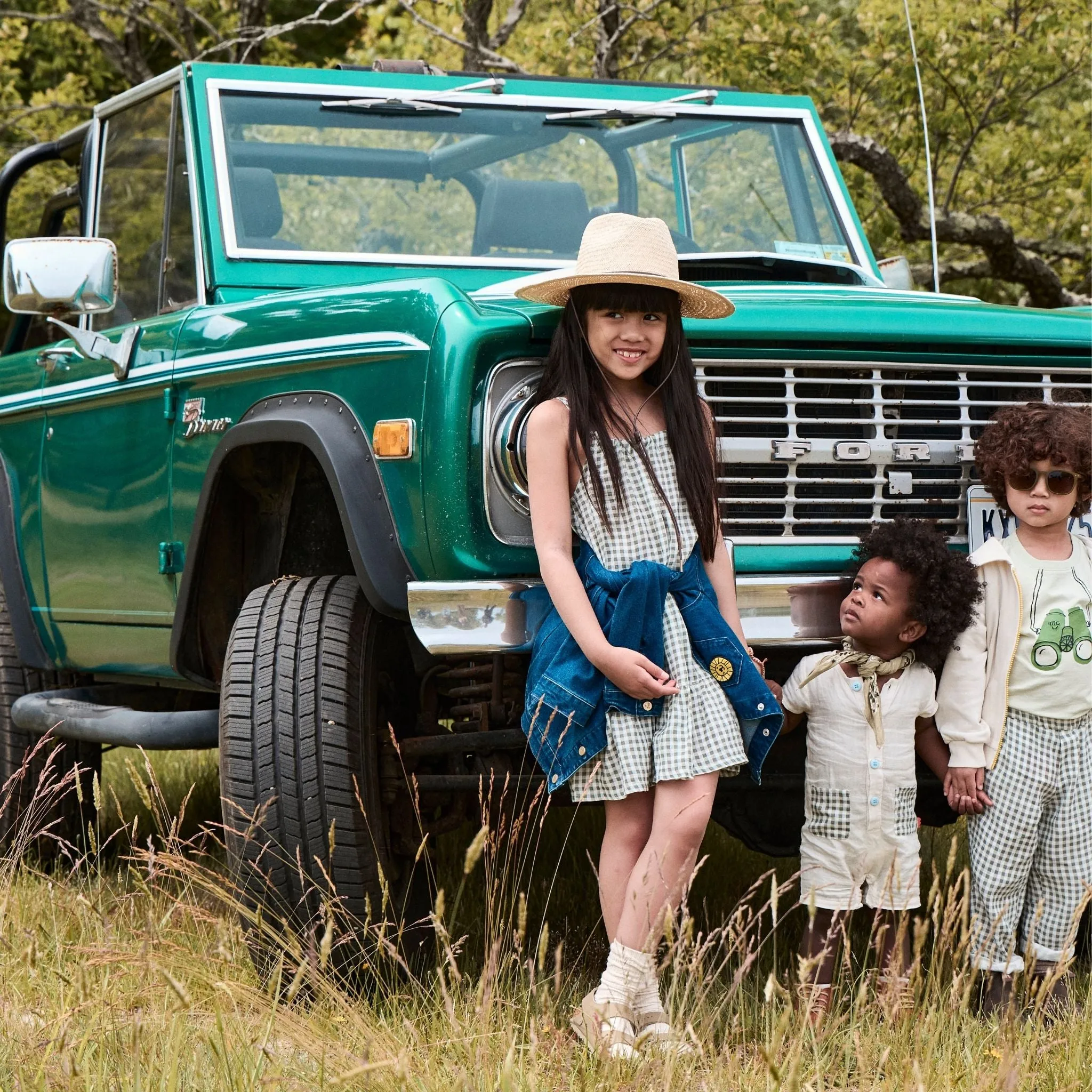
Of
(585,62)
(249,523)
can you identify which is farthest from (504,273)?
(585,62)

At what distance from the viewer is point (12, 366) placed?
16.0ft

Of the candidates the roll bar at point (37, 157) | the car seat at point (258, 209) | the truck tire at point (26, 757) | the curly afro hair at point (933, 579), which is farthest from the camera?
the roll bar at point (37, 157)

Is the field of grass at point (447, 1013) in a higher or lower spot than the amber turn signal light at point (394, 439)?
lower

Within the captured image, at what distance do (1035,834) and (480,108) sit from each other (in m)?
2.56

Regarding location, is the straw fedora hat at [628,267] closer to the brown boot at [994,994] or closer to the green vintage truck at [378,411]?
the green vintage truck at [378,411]

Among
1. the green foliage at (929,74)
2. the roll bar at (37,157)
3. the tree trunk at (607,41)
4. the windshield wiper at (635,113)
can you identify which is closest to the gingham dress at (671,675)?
the windshield wiper at (635,113)

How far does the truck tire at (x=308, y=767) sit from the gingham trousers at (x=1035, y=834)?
121 centimetres

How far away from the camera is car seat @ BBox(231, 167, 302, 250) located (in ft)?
13.5

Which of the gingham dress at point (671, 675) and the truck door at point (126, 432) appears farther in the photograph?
the truck door at point (126, 432)

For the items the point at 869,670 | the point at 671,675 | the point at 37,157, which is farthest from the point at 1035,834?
the point at 37,157

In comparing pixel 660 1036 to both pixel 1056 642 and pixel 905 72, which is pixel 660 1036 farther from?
pixel 905 72

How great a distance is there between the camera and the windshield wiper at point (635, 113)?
4.70m

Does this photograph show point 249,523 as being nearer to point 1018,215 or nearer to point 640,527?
point 640,527

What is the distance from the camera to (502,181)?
14.9 feet
